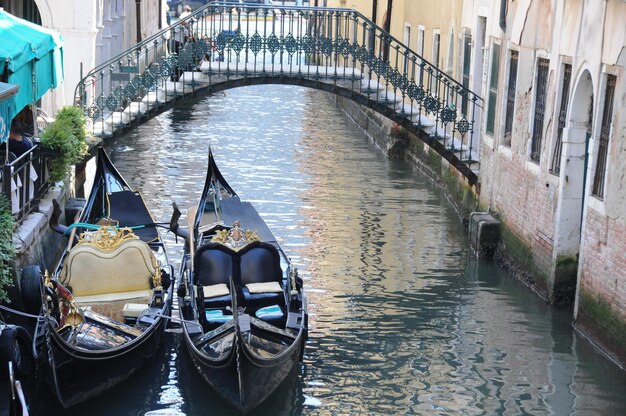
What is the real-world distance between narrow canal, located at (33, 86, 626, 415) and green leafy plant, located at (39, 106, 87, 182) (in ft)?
4.57

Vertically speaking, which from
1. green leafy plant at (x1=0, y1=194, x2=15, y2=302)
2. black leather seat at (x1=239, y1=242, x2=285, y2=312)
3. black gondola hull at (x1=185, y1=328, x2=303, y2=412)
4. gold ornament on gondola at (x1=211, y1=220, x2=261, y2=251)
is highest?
green leafy plant at (x1=0, y1=194, x2=15, y2=302)

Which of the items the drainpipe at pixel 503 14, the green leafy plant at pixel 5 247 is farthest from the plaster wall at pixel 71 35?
the green leafy plant at pixel 5 247

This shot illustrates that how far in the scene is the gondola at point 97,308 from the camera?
8.30 m

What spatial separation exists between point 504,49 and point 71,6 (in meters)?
5.82

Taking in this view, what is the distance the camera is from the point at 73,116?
42.2 ft

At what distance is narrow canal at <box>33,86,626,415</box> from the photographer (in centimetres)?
884

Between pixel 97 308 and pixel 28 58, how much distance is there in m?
2.62

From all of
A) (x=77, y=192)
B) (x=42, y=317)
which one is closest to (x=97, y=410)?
(x=42, y=317)

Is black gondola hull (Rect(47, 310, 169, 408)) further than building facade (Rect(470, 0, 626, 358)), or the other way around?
building facade (Rect(470, 0, 626, 358))

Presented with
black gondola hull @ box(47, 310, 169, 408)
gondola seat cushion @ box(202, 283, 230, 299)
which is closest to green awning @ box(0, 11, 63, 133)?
gondola seat cushion @ box(202, 283, 230, 299)

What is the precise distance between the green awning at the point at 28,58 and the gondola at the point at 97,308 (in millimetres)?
1136

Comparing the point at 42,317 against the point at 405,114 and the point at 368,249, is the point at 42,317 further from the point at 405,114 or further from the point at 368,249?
the point at 405,114

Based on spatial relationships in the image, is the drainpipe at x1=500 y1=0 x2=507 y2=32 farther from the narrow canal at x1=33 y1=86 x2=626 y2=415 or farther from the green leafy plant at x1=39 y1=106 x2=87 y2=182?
the green leafy plant at x1=39 y1=106 x2=87 y2=182

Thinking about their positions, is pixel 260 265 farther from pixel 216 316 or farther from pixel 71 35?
pixel 71 35
